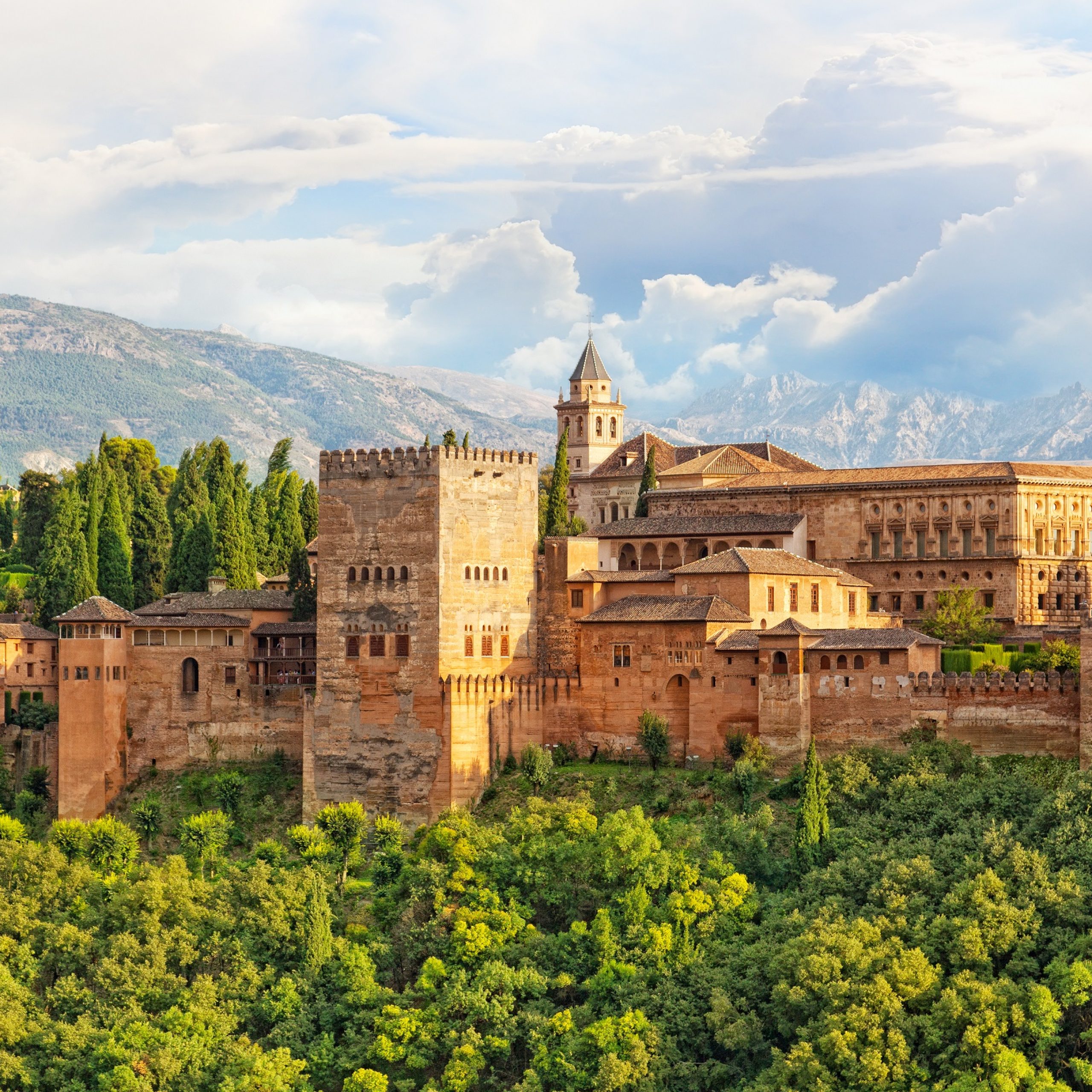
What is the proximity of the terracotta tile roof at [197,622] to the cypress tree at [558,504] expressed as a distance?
1404cm

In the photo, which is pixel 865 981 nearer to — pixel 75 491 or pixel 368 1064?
pixel 368 1064

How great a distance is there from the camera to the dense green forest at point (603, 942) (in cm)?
4156

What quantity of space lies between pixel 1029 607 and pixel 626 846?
24782 millimetres

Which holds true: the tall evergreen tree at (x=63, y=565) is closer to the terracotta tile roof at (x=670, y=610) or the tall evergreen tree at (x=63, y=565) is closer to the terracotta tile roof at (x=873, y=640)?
the terracotta tile roof at (x=670, y=610)

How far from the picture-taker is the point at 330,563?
184ft

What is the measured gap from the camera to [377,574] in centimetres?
5528

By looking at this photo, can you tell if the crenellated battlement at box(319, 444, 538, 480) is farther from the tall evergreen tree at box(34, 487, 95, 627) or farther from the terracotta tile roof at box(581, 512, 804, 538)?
the tall evergreen tree at box(34, 487, 95, 627)

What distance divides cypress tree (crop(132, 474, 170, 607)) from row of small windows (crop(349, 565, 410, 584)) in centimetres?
2030

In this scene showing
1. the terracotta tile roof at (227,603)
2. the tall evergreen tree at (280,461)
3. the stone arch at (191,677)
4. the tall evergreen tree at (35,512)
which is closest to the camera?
the stone arch at (191,677)

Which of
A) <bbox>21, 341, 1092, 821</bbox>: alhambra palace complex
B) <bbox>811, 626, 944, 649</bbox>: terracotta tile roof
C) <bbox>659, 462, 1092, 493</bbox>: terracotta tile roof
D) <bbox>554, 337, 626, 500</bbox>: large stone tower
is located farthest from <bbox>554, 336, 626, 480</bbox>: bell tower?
<bbox>811, 626, 944, 649</bbox>: terracotta tile roof

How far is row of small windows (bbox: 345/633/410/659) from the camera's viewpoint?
180 ft

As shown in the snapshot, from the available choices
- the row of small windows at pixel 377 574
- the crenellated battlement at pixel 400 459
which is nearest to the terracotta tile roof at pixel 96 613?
the crenellated battlement at pixel 400 459

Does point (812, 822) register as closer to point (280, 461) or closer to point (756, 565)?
point (756, 565)

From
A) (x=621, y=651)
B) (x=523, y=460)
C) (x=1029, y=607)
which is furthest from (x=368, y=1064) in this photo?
(x=1029, y=607)
